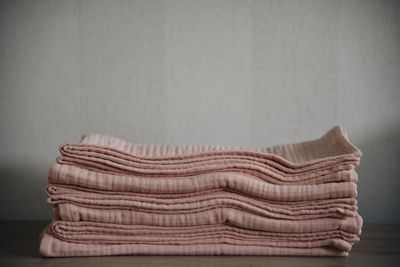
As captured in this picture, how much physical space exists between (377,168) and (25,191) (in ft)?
2.59

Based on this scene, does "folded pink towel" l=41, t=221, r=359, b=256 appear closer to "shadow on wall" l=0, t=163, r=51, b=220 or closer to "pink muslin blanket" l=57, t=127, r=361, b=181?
"pink muslin blanket" l=57, t=127, r=361, b=181

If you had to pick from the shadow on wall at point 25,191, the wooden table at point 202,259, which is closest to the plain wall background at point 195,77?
the shadow on wall at point 25,191

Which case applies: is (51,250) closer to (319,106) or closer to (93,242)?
(93,242)

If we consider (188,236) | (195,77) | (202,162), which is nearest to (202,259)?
(188,236)

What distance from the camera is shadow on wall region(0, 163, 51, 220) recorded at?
4.75 feet

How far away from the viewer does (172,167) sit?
108cm

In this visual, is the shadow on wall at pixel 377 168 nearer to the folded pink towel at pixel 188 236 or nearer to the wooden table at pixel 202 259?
the wooden table at pixel 202 259

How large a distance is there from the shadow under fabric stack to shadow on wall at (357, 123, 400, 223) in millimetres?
399

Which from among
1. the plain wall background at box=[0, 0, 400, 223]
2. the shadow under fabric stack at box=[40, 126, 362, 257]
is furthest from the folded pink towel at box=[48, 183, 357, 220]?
the plain wall background at box=[0, 0, 400, 223]

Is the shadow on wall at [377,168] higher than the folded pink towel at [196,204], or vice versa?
the shadow on wall at [377,168]

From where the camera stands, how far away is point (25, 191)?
4.75 feet

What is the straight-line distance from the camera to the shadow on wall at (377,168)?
145 cm

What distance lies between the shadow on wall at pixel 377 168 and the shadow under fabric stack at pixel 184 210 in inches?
15.7

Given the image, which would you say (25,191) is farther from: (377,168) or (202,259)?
(377,168)
